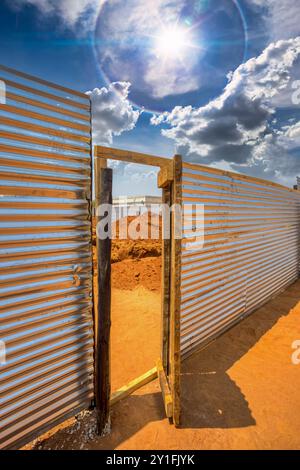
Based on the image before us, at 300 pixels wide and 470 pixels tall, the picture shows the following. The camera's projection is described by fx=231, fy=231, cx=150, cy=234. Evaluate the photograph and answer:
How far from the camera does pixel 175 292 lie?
2.70 m

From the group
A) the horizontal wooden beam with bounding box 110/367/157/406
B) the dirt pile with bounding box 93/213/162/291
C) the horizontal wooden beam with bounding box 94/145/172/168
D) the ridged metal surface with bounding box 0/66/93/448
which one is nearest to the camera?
the ridged metal surface with bounding box 0/66/93/448

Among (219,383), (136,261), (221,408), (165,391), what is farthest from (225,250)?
(136,261)

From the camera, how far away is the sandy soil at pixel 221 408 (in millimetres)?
2557

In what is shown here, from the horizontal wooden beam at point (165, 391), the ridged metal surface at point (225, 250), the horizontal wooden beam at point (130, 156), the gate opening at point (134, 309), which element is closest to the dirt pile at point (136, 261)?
the gate opening at point (134, 309)

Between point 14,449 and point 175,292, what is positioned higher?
point 175,292

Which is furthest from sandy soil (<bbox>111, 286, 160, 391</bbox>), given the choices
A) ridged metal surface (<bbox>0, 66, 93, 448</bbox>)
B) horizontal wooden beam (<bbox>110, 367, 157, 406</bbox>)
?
ridged metal surface (<bbox>0, 66, 93, 448</bbox>)

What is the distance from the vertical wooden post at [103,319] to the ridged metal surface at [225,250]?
1420 millimetres

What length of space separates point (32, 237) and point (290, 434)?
3.61m

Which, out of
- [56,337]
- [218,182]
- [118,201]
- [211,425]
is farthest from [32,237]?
[118,201]

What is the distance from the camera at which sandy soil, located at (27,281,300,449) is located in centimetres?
256

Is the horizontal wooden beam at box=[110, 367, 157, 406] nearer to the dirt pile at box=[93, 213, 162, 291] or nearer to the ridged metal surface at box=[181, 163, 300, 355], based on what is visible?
the ridged metal surface at box=[181, 163, 300, 355]

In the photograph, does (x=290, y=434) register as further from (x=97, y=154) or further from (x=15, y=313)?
(x=97, y=154)

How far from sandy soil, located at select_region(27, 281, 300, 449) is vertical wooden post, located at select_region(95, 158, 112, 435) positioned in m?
0.34

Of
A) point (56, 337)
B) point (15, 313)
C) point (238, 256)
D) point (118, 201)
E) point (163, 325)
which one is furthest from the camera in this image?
point (118, 201)
